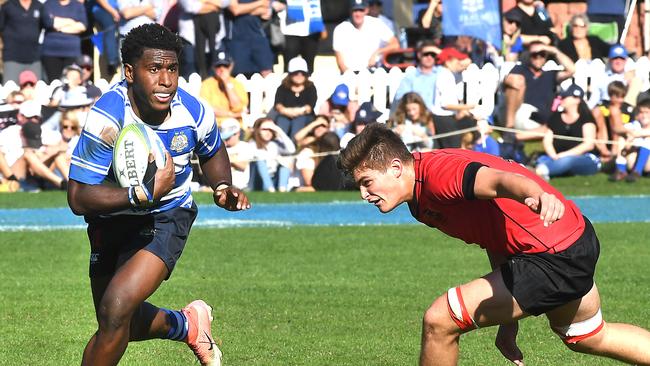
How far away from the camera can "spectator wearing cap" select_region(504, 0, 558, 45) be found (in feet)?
71.3

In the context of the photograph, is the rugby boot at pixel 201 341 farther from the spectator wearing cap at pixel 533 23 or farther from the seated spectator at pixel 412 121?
the spectator wearing cap at pixel 533 23

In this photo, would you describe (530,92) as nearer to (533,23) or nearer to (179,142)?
(533,23)

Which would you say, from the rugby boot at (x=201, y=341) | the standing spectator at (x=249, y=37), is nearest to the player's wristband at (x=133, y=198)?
the rugby boot at (x=201, y=341)

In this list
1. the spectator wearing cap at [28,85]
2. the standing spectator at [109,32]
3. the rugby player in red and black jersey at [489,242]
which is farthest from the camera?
the standing spectator at [109,32]

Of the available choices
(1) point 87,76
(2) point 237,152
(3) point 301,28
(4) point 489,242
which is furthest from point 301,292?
(3) point 301,28

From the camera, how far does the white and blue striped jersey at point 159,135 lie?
6.39 meters

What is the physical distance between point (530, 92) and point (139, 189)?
14541 millimetres

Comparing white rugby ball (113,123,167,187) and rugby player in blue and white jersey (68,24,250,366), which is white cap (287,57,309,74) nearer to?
rugby player in blue and white jersey (68,24,250,366)

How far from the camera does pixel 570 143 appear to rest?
62.4 feet

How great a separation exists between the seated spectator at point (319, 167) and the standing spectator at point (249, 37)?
2.33 metres

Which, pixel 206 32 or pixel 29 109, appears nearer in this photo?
pixel 29 109

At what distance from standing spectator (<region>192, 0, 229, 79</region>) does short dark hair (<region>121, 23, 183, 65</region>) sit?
44.1 feet

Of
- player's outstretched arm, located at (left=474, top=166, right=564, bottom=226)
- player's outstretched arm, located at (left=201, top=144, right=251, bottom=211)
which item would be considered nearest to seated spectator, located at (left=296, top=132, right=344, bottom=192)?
player's outstretched arm, located at (left=201, top=144, right=251, bottom=211)

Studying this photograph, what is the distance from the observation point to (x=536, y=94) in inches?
785
